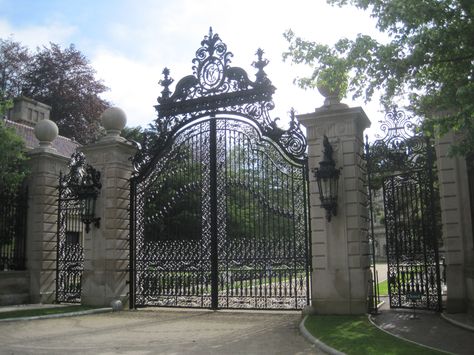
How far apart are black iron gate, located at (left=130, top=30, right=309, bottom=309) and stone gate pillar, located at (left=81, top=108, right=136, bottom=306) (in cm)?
29

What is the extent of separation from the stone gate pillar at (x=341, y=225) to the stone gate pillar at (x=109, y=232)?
5076 millimetres

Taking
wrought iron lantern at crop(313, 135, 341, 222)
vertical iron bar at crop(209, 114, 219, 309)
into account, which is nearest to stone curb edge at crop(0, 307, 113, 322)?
vertical iron bar at crop(209, 114, 219, 309)

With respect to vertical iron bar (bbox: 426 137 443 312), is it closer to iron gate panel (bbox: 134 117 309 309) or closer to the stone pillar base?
the stone pillar base

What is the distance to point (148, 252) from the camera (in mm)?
13203

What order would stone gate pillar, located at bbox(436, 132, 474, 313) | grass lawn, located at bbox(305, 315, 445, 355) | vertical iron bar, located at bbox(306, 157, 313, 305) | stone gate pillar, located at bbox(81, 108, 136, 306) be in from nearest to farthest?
grass lawn, located at bbox(305, 315, 445, 355), stone gate pillar, located at bbox(436, 132, 474, 313), vertical iron bar, located at bbox(306, 157, 313, 305), stone gate pillar, located at bbox(81, 108, 136, 306)

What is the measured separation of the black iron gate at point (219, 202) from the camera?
11742mm

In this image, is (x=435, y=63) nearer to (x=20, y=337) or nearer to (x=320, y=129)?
(x=320, y=129)

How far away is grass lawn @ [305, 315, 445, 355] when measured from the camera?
22.0ft

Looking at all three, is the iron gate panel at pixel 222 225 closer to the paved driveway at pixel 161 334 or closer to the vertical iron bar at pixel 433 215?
the paved driveway at pixel 161 334

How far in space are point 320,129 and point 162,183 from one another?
455 cm

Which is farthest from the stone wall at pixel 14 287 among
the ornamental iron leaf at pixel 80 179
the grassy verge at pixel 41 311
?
the ornamental iron leaf at pixel 80 179

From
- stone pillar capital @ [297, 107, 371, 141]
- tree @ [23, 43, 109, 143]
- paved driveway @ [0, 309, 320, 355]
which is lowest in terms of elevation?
paved driveway @ [0, 309, 320, 355]

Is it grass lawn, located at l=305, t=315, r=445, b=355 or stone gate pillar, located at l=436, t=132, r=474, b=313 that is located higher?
stone gate pillar, located at l=436, t=132, r=474, b=313


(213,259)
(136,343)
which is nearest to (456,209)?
(213,259)
